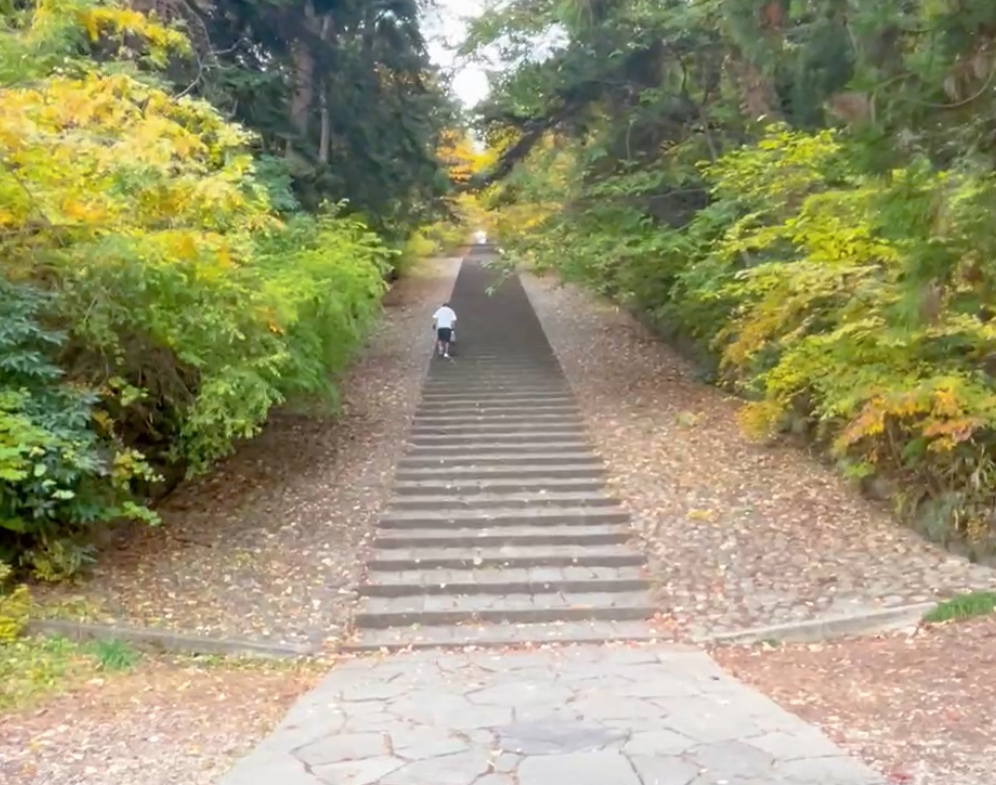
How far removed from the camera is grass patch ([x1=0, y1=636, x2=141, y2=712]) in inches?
242

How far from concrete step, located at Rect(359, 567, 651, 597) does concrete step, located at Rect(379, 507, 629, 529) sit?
A: 3.23 feet

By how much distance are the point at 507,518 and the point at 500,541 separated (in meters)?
0.50

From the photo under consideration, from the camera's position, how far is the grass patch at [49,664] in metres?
6.14

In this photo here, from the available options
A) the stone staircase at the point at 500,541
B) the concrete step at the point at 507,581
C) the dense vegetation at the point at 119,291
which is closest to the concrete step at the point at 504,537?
the stone staircase at the point at 500,541

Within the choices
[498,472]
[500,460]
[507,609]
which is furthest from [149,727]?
[500,460]

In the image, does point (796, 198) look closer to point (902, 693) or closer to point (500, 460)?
point (500, 460)

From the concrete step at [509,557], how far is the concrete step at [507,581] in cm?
9

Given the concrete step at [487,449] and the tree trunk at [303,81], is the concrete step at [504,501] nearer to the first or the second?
the concrete step at [487,449]

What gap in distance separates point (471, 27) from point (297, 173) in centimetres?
350

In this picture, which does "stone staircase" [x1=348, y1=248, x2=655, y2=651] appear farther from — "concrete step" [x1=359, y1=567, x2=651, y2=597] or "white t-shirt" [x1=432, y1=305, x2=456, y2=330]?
"white t-shirt" [x1=432, y1=305, x2=456, y2=330]

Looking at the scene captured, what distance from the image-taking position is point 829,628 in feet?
24.7

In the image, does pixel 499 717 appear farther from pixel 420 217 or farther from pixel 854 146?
pixel 420 217

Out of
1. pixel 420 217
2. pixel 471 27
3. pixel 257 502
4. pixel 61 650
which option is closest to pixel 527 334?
pixel 420 217

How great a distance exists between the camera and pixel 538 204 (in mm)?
16484
